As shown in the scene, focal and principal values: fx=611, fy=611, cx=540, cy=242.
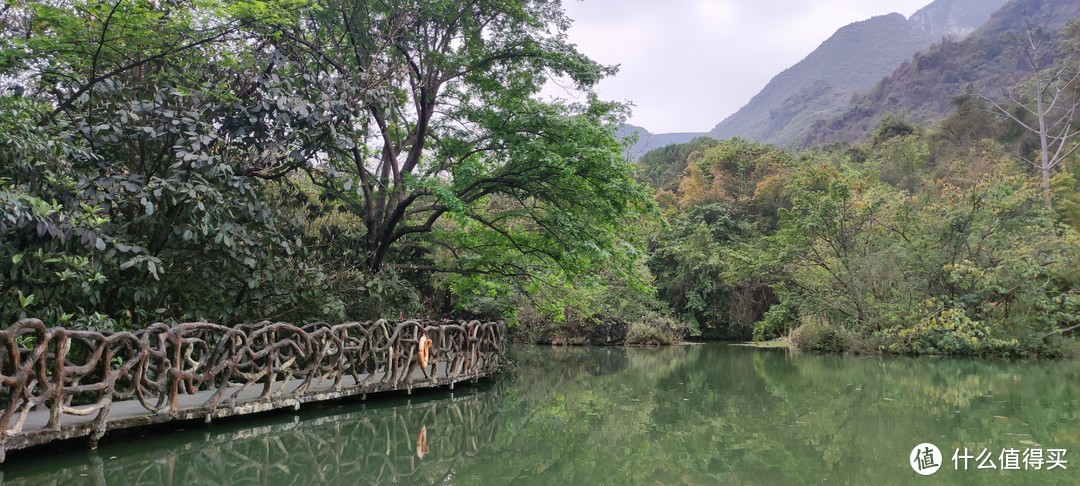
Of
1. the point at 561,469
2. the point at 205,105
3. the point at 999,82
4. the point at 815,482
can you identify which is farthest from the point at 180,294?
the point at 999,82

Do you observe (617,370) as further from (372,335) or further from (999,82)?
(999,82)

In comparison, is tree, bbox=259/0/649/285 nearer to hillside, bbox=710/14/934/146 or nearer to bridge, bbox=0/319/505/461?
bridge, bbox=0/319/505/461

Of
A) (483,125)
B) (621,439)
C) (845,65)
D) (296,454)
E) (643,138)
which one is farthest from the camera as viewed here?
(845,65)

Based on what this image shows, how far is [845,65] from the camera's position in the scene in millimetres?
82062

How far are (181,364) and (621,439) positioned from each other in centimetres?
370

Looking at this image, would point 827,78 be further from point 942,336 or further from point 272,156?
point 272,156

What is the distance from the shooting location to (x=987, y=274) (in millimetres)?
13367

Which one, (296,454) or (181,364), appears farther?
(181,364)

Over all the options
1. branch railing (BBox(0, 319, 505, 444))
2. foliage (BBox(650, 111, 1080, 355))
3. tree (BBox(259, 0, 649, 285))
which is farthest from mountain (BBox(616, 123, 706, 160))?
branch railing (BBox(0, 319, 505, 444))

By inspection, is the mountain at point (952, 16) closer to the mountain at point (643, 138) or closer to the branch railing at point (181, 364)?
the mountain at point (643, 138)

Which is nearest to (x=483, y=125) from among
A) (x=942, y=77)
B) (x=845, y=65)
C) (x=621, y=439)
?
(x=621, y=439)

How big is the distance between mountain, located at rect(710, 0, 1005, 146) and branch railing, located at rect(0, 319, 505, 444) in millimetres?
61998

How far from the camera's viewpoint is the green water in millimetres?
4102

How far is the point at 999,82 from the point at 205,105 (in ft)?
155
